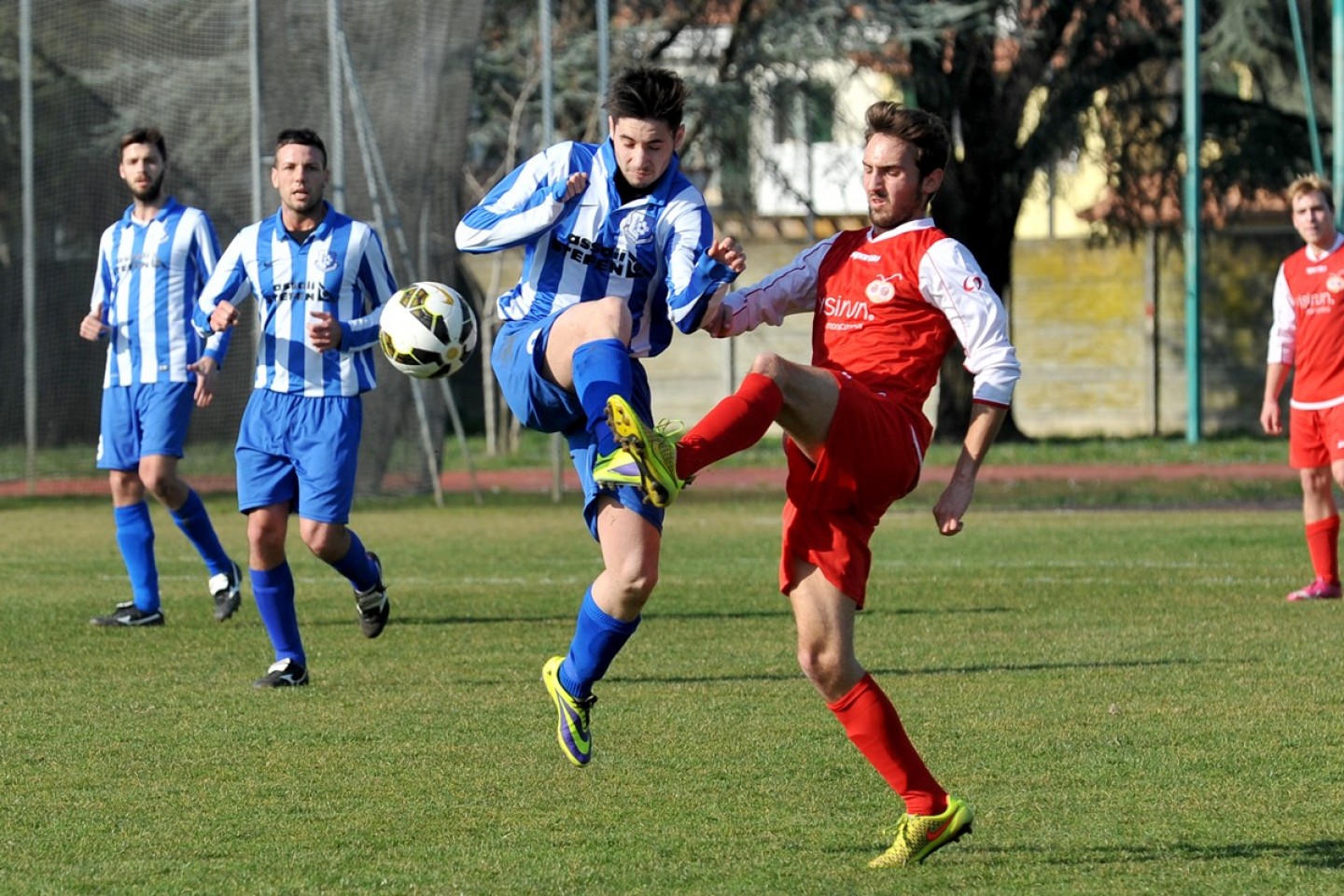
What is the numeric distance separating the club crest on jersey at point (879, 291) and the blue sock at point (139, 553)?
5847 mm

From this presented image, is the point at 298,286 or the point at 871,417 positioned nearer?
the point at 871,417

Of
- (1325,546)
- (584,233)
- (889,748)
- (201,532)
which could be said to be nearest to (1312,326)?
(1325,546)

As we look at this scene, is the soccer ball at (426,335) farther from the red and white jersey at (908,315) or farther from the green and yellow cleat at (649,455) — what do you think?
the green and yellow cleat at (649,455)

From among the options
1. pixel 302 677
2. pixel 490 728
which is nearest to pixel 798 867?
pixel 490 728

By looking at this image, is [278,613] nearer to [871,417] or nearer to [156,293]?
[156,293]

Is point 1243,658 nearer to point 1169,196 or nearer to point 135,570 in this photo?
point 135,570

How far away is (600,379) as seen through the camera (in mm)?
5504

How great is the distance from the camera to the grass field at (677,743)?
5105mm

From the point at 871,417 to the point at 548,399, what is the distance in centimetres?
116

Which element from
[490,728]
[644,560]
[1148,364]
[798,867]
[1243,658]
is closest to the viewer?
[798,867]

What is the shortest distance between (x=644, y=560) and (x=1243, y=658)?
3.95 meters

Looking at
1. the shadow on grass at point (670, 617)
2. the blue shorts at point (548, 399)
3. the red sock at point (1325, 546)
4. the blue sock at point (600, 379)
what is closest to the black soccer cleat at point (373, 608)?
the shadow on grass at point (670, 617)

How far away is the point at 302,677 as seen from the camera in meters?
8.14

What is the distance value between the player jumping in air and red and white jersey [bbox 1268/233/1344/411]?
578cm
